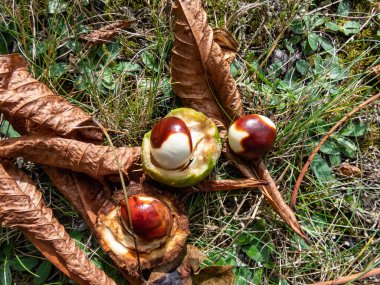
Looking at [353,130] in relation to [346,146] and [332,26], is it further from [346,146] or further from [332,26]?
[332,26]

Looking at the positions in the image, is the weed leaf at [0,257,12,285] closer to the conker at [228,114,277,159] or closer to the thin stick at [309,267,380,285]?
the conker at [228,114,277,159]

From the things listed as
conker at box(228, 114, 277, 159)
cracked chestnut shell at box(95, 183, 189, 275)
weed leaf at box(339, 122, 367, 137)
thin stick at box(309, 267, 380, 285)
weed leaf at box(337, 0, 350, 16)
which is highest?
weed leaf at box(337, 0, 350, 16)

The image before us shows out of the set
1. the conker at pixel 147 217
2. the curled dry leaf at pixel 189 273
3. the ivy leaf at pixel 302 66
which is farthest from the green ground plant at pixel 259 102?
the conker at pixel 147 217

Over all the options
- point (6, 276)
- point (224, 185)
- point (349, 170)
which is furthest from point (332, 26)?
point (6, 276)

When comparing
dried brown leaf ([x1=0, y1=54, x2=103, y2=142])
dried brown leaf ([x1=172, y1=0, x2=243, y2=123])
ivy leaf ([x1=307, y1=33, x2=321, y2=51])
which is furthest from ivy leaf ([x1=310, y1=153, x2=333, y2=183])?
dried brown leaf ([x1=0, y1=54, x2=103, y2=142])

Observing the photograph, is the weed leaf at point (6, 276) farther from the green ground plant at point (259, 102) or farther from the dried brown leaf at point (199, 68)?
the dried brown leaf at point (199, 68)

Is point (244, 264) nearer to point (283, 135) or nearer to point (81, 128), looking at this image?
point (283, 135)
